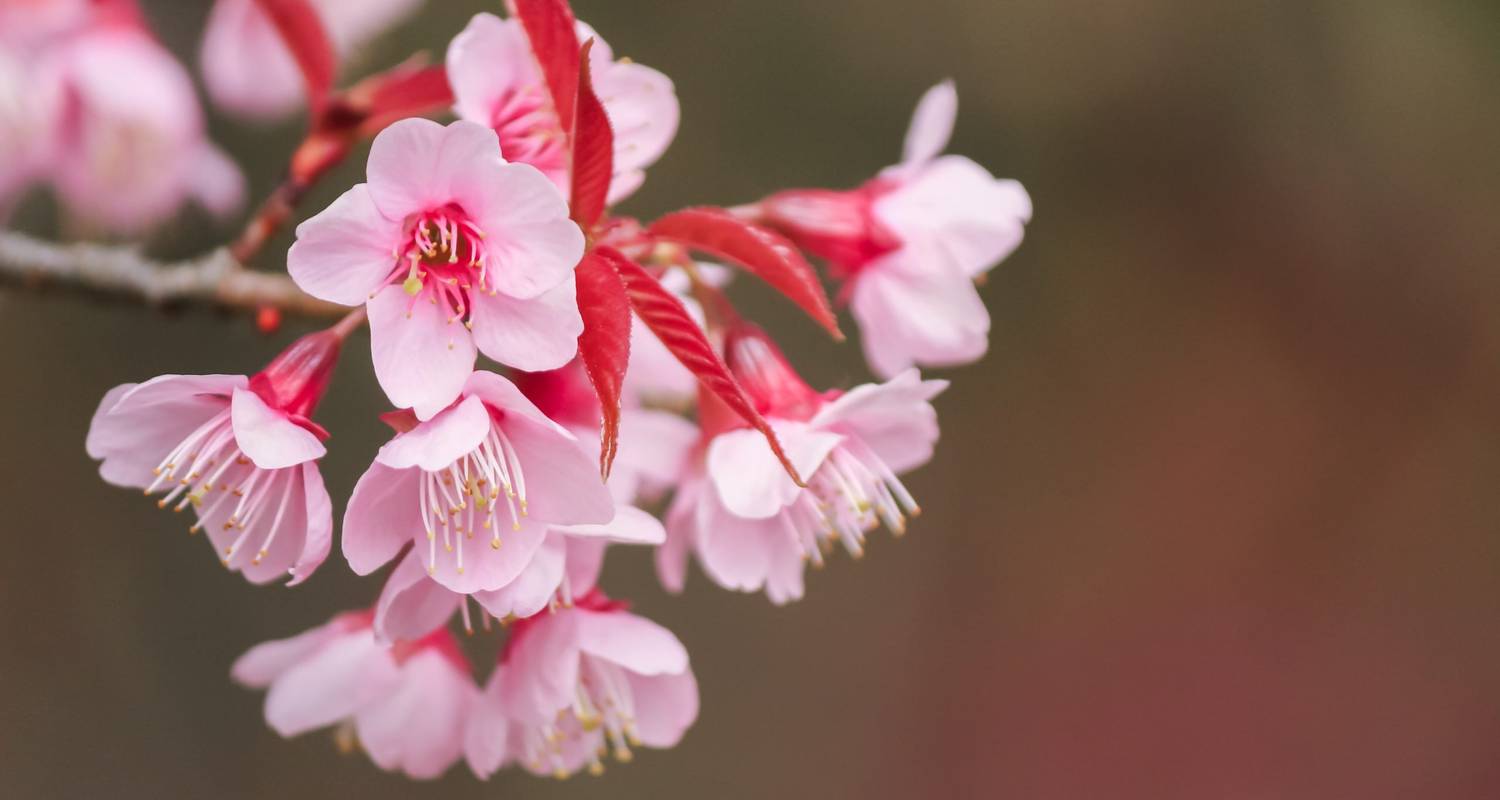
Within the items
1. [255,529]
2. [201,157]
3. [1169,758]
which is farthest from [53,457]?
[1169,758]

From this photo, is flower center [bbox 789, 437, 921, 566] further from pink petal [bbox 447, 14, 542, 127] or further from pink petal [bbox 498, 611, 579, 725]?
pink petal [bbox 447, 14, 542, 127]

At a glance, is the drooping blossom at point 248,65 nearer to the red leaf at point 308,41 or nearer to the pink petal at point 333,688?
the red leaf at point 308,41

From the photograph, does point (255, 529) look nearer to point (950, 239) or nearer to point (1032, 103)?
point (950, 239)

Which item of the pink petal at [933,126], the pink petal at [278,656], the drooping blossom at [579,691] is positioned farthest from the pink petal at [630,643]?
the pink petal at [933,126]

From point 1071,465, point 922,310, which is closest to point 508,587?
point 922,310

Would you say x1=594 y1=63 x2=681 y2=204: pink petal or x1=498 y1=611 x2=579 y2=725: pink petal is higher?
x1=594 y1=63 x2=681 y2=204: pink petal

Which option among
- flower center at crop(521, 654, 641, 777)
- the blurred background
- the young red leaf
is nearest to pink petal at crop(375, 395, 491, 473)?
the young red leaf
